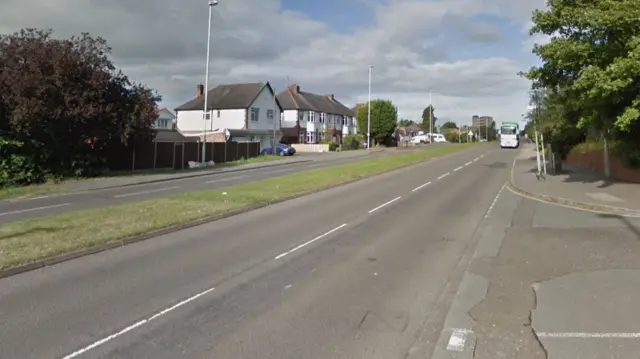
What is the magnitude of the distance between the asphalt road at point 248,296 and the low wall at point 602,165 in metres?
13.7

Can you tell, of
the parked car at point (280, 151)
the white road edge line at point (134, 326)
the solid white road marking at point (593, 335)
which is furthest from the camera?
the parked car at point (280, 151)

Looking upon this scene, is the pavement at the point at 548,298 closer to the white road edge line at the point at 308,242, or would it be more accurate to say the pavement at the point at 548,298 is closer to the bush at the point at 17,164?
the white road edge line at the point at 308,242

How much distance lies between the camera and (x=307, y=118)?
82.5 meters

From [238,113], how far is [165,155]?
31.7 metres

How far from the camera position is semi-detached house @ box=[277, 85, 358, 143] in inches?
3201

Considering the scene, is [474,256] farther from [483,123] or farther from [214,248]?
[483,123]

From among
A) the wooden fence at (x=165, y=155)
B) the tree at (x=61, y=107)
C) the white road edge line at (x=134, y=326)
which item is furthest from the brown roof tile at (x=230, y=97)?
the white road edge line at (x=134, y=326)

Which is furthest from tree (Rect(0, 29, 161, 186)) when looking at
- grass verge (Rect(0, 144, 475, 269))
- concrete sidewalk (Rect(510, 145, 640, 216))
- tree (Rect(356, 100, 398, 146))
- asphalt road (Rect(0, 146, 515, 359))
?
tree (Rect(356, 100, 398, 146))

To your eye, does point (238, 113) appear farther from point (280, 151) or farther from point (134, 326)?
point (134, 326)

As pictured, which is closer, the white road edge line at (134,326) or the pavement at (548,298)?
the white road edge line at (134,326)

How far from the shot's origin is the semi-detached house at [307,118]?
81.3 metres

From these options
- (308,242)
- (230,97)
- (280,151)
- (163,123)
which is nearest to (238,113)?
(230,97)

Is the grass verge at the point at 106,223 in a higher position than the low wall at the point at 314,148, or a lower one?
lower

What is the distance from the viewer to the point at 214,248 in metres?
9.62
